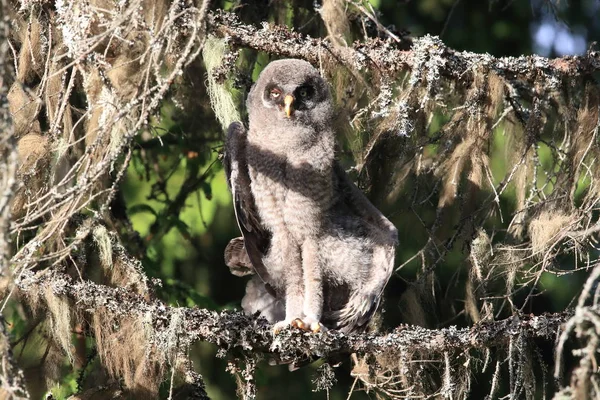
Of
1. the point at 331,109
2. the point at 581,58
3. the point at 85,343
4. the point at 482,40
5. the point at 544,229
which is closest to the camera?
the point at 544,229

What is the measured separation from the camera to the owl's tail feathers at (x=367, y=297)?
4.16 meters

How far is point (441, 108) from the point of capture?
14.2ft

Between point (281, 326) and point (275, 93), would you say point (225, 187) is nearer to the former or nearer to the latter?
point (275, 93)

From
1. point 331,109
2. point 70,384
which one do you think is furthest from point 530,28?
point 70,384

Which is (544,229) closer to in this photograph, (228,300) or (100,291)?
(100,291)

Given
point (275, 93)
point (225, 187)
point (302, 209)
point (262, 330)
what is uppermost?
point (275, 93)

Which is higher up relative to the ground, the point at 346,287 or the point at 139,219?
the point at 139,219

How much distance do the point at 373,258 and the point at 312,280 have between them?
0.37m

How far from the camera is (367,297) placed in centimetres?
420

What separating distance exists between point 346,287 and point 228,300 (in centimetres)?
148

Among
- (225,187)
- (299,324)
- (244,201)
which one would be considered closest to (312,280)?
(299,324)

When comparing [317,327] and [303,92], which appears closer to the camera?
[317,327]

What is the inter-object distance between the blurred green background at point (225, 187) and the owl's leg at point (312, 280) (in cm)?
57

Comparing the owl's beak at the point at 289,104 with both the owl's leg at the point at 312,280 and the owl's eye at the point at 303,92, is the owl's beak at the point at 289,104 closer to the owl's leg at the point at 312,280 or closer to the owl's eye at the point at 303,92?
the owl's eye at the point at 303,92
